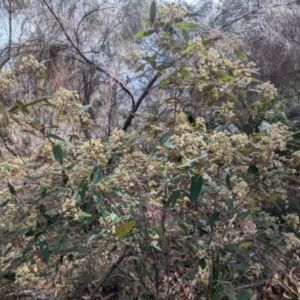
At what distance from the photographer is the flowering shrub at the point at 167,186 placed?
1046 mm

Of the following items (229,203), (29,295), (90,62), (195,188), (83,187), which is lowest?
(29,295)

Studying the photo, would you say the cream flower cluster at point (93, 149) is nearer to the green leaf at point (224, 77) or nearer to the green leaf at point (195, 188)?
the green leaf at point (195, 188)

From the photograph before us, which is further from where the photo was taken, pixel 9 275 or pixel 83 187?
pixel 9 275

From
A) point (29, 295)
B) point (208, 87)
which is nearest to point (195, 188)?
point (208, 87)

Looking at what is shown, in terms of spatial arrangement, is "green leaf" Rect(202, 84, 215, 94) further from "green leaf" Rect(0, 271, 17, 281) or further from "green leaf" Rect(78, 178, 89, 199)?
"green leaf" Rect(0, 271, 17, 281)

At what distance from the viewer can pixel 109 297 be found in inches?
68.7

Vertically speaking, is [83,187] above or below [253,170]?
above

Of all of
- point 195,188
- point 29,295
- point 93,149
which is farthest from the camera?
point 29,295

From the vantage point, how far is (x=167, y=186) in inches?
47.3

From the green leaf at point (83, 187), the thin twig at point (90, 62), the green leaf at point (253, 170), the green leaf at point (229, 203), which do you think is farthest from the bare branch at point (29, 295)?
the thin twig at point (90, 62)

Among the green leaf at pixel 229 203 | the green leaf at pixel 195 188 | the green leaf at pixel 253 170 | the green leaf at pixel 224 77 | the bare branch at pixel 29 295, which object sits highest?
the green leaf at pixel 224 77

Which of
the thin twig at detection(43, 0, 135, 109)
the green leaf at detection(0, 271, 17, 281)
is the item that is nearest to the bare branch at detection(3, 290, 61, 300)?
the green leaf at detection(0, 271, 17, 281)

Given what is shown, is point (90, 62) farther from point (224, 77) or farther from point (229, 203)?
point (229, 203)

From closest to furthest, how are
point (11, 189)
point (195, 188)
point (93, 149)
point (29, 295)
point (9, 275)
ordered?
point (195, 188), point (93, 149), point (11, 189), point (9, 275), point (29, 295)
